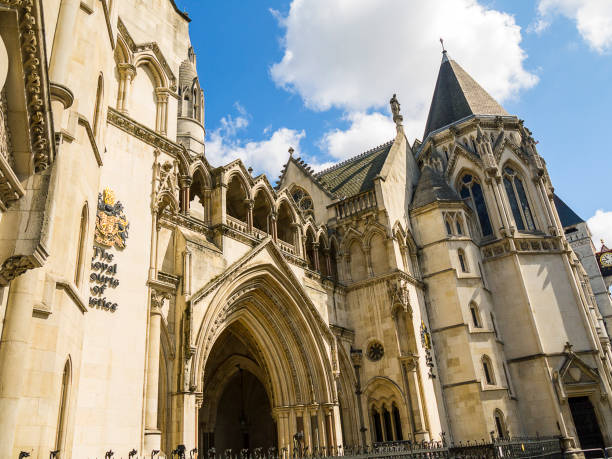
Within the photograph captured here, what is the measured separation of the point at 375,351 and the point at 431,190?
9.43m

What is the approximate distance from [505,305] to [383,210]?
8.07 metres

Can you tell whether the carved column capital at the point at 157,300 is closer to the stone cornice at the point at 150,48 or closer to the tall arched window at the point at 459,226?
the stone cornice at the point at 150,48

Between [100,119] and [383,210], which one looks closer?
[100,119]

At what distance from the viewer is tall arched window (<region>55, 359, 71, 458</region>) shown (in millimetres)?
8031

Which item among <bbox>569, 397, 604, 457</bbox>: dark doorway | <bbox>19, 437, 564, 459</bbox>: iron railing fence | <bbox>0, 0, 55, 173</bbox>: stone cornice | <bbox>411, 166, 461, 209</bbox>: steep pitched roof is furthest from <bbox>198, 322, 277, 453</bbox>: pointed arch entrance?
<bbox>569, 397, 604, 457</bbox>: dark doorway

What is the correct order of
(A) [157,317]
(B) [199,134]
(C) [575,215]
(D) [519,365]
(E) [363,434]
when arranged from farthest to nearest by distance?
(C) [575,215] < (D) [519,365] < (B) [199,134] < (E) [363,434] < (A) [157,317]

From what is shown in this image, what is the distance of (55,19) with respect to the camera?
8.23m

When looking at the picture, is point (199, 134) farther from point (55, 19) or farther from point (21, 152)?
point (21, 152)

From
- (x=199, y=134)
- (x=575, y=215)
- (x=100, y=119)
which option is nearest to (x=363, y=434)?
(x=199, y=134)

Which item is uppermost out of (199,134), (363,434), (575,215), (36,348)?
(575,215)

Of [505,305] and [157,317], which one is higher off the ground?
[505,305]

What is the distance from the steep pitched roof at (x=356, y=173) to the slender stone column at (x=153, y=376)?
14.9m

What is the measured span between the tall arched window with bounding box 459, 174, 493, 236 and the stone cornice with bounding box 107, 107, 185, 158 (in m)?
18.4

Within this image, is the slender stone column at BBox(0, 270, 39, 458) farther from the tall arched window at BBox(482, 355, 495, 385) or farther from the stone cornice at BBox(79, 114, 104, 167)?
the tall arched window at BBox(482, 355, 495, 385)
